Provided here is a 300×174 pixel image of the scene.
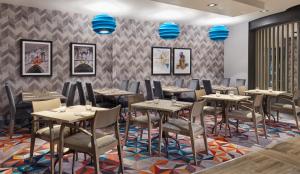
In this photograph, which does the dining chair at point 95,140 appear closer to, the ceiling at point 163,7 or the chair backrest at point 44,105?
the chair backrest at point 44,105

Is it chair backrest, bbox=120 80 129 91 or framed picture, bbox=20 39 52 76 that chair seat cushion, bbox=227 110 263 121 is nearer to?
chair backrest, bbox=120 80 129 91

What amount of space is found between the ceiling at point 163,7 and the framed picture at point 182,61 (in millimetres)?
1487

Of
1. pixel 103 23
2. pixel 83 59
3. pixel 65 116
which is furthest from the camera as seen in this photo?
pixel 83 59

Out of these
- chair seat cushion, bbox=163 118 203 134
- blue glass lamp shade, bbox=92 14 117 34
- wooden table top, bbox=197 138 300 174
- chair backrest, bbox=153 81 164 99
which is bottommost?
wooden table top, bbox=197 138 300 174

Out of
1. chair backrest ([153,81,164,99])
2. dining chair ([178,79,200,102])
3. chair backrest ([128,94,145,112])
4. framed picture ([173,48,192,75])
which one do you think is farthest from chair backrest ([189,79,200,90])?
chair backrest ([128,94,145,112])

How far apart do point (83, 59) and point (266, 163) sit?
5471 millimetres

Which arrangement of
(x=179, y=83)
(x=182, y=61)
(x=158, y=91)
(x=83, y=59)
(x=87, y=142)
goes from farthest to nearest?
1. (x=182, y=61)
2. (x=179, y=83)
3. (x=83, y=59)
4. (x=158, y=91)
5. (x=87, y=142)

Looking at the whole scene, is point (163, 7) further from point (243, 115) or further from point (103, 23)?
point (243, 115)

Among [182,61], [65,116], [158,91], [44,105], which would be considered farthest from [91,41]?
[65,116]

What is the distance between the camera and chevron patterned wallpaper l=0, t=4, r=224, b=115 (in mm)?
6715

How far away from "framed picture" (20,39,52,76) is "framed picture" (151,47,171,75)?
3269 millimetres

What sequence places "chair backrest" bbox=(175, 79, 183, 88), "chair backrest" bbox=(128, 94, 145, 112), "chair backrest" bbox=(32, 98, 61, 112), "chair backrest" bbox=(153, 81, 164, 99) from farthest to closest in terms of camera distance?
1. "chair backrest" bbox=(175, 79, 183, 88)
2. "chair backrest" bbox=(153, 81, 164, 99)
3. "chair backrest" bbox=(128, 94, 145, 112)
4. "chair backrest" bbox=(32, 98, 61, 112)

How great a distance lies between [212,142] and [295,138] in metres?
1.66

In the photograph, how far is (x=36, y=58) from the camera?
7.02m
